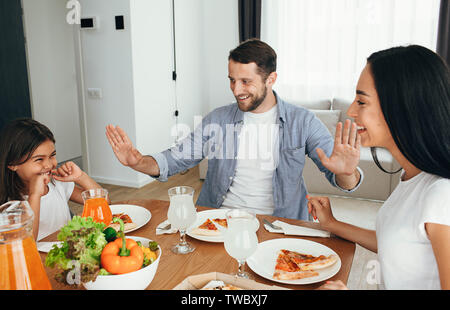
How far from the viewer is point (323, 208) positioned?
129cm

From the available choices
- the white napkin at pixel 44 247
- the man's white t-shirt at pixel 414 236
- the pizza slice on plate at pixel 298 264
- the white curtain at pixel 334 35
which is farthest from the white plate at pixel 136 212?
the white curtain at pixel 334 35

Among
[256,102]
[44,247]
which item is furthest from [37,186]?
[256,102]

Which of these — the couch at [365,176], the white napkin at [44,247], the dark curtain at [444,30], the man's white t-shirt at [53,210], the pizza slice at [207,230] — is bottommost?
the couch at [365,176]

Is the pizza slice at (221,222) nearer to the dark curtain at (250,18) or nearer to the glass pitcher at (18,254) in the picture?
the glass pitcher at (18,254)

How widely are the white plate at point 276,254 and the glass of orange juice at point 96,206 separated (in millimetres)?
453

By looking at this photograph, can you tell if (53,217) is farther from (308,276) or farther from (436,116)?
(436,116)

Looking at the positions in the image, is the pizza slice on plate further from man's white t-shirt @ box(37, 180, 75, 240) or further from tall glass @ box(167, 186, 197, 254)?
man's white t-shirt @ box(37, 180, 75, 240)

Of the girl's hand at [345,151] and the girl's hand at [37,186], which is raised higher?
the girl's hand at [345,151]

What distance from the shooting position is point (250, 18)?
17.0 ft

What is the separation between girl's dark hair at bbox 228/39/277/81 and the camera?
186cm

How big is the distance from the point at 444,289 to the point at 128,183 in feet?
12.0

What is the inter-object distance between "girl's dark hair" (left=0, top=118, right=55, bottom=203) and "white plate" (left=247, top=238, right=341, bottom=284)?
39.6 inches

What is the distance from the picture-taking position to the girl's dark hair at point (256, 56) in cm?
186
